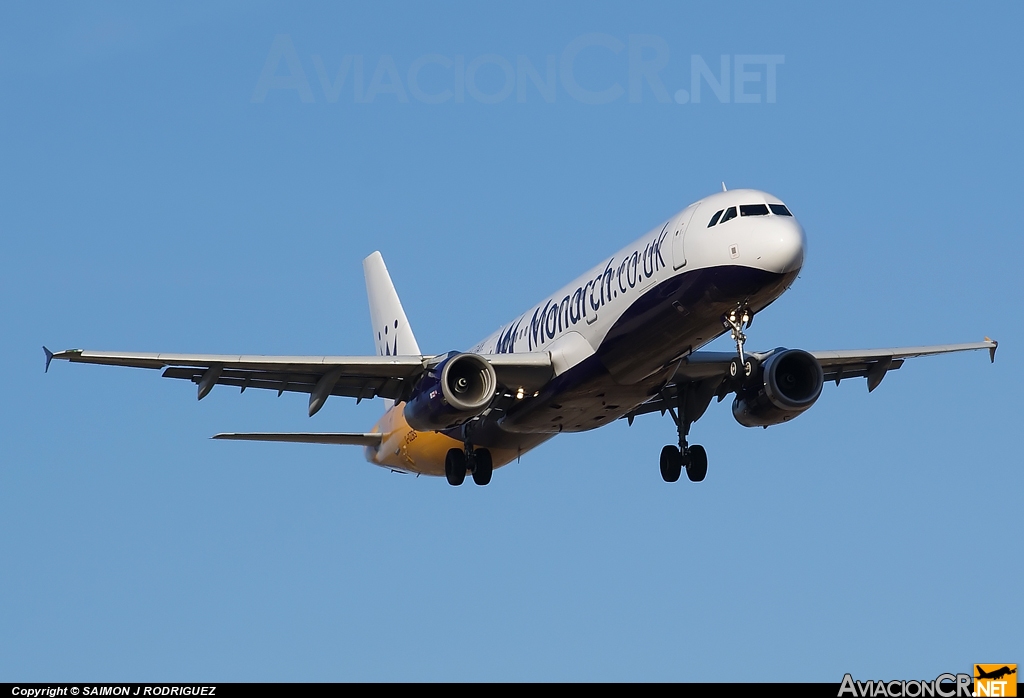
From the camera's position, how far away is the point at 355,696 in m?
27.7

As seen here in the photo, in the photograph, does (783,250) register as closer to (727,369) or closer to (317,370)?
(727,369)

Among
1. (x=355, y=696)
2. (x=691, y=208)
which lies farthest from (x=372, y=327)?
(x=355, y=696)

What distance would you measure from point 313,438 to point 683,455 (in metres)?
11.0

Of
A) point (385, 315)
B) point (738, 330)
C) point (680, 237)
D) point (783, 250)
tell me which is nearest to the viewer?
point (783, 250)

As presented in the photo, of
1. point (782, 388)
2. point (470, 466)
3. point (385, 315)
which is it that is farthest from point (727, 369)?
point (385, 315)

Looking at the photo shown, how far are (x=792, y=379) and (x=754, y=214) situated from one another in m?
7.15

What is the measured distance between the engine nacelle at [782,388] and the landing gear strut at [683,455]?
196cm

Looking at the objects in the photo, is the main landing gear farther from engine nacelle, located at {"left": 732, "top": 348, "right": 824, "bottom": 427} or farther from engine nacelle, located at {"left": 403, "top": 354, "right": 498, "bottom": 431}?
engine nacelle, located at {"left": 732, "top": 348, "right": 824, "bottom": 427}

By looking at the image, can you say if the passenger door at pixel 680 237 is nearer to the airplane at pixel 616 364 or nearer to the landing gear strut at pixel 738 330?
the airplane at pixel 616 364

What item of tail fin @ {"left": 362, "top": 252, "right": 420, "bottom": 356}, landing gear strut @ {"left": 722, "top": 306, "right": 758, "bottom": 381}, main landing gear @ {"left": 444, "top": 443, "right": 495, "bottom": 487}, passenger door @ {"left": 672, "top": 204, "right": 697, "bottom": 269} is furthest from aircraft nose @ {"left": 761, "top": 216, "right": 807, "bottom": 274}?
tail fin @ {"left": 362, "top": 252, "right": 420, "bottom": 356}

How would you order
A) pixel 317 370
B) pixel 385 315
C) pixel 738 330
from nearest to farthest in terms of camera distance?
pixel 738 330
pixel 317 370
pixel 385 315

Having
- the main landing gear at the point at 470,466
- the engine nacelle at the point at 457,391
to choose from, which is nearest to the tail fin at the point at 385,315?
the main landing gear at the point at 470,466

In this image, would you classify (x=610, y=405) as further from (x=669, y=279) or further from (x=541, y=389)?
(x=669, y=279)

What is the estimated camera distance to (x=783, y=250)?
1288 inches
